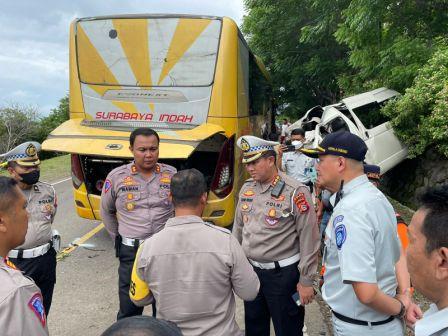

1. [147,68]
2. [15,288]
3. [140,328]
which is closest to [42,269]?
[15,288]

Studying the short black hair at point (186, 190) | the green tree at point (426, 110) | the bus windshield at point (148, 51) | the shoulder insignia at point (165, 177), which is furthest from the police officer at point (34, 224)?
the green tree at point (426, 110)

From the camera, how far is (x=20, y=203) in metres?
1.81

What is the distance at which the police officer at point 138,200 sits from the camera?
3.29 meters

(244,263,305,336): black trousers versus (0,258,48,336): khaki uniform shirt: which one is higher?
(0,258,48,336): khaki uniform shirt

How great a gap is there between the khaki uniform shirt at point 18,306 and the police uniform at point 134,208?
1.72 metres

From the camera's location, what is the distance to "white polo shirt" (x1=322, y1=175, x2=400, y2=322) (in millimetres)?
1863

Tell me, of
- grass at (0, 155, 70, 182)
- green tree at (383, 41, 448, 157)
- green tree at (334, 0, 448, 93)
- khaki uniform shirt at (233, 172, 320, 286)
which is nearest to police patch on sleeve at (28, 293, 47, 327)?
khaki uniform shirt at (233, 172, 320, 286)

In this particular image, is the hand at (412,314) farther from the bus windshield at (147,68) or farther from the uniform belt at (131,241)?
the bus windshield at (147,68)

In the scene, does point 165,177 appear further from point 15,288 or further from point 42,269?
point 15,288

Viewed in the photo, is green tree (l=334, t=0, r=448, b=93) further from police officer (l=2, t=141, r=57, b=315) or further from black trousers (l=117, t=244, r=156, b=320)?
police officer (l=2, t=141, r=57, b=315)

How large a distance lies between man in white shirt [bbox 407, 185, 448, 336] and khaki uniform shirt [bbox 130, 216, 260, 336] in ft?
3.00

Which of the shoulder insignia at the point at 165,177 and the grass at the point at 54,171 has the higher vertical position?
the shoulder insignia at the point at 165,177

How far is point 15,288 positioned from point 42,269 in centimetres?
184

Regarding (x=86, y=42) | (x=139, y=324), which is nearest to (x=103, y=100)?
(x=86, y=42)
